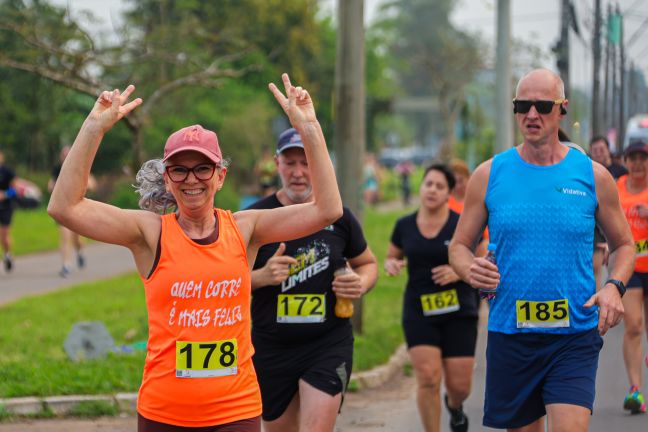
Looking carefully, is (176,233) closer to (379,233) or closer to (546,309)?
(546,309)

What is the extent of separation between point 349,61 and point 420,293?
14.3 feet

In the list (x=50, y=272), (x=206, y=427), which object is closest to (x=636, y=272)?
(x=206, y=427)

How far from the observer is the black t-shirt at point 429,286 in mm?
7582

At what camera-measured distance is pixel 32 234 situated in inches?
1029

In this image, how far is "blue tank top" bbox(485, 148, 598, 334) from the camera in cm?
521

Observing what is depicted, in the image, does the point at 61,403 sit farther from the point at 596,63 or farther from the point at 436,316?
the point at 596,63

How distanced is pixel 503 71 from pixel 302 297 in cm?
1099

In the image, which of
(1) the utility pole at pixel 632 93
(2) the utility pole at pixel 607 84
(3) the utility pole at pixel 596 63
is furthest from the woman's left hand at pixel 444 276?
(1) the utility pole at pixel 632 93

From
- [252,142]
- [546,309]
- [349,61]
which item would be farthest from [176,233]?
[252,142]

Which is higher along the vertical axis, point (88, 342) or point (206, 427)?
point (206, 427)

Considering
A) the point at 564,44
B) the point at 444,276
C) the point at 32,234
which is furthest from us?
the point at 32,234

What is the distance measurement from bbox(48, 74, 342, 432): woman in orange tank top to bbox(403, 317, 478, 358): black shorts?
316 centimetres

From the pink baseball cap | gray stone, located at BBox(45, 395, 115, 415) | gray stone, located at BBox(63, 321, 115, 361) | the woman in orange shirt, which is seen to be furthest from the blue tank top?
gray stone, located at BBox(63, 321, 115, 361)

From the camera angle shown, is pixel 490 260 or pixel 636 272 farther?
pixel 636 272
